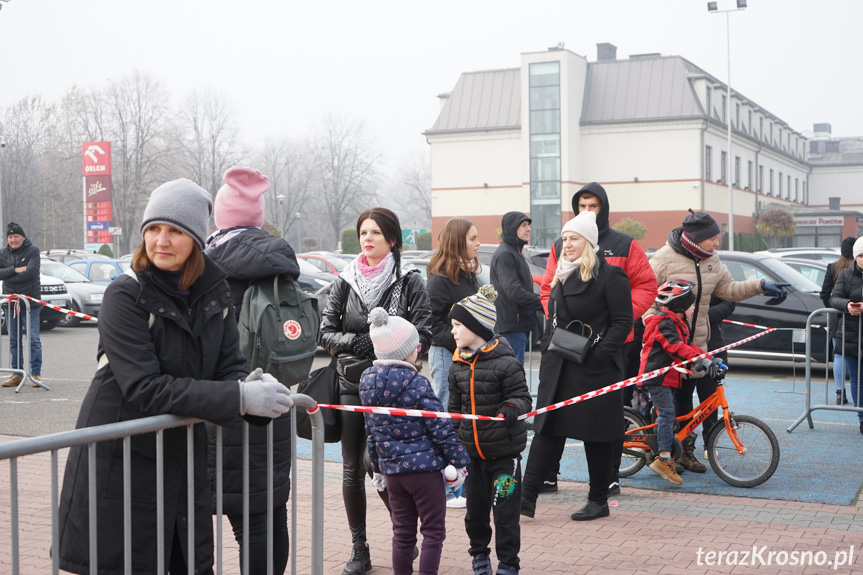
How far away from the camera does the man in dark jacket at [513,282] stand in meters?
8.44

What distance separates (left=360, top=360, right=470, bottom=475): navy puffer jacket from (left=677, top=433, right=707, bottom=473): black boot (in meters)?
3.31

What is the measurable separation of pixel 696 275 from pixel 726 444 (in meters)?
1.30

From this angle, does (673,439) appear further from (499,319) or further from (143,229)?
(143,229)

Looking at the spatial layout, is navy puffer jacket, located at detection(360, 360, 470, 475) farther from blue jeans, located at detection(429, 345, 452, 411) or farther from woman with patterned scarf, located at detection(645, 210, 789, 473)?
woman with patterned scarf, located at detection(645, 210, 789, 473)

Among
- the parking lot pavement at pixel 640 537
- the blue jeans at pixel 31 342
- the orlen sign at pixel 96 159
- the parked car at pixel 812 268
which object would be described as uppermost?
the orlen sign at pixel 96 159

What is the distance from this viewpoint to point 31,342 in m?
12.1

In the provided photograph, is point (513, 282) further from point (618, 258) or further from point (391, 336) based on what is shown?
point (391, 336)

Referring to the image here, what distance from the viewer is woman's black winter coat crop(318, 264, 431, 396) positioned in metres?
5.05

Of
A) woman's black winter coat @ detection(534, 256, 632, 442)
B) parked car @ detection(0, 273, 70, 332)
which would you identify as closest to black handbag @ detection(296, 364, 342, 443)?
woman's black winter coat @ detection(534, 256, 632, 442)

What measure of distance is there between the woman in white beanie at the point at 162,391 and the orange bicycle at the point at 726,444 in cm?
439

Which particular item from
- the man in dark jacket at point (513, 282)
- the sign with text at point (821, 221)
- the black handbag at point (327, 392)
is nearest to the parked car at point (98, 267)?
the man in dark jacket at point (513, 282)

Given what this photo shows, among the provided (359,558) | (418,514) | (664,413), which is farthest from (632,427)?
(418,514)

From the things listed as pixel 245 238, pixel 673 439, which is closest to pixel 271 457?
pixel 245 238

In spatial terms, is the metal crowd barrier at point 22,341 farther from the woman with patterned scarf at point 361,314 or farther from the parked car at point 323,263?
the parked car at point 323,263
